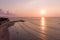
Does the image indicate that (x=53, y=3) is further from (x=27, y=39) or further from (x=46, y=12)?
(x=27, y=39)

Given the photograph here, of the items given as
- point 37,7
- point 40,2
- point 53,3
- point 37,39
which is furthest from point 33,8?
point 37,39

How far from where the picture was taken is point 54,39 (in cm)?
614

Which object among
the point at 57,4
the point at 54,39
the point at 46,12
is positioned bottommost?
the point at 54,39

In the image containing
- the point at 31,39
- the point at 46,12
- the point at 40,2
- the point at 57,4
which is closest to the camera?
the point at 31,39

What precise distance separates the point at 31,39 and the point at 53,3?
3150 mm

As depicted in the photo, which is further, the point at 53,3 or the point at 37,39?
the point at 53,3

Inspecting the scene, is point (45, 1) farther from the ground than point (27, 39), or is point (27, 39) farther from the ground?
point (45, 1)

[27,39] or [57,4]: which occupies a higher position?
[57,4]

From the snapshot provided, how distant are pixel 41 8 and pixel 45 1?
827mm

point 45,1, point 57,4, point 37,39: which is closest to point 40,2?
point 45,1

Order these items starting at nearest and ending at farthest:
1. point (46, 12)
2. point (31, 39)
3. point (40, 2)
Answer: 1. point (31, 39)
2. point (40, 2)
3. point (46, 12)

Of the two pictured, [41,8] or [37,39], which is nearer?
[37,39]

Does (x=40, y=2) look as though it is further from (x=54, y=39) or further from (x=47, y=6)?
(x=54, y=39)

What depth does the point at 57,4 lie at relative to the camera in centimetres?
746
